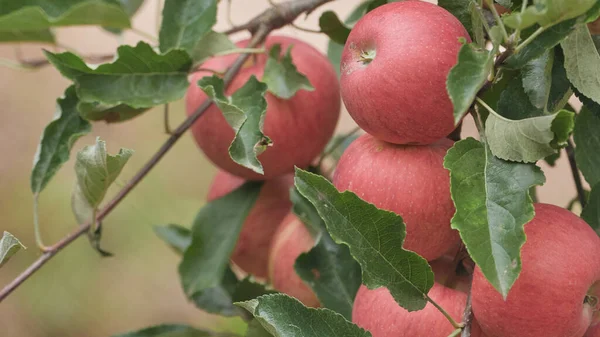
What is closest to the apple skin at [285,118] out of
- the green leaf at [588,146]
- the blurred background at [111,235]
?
the green leaf at [588,146]

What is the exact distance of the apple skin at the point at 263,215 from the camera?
2.25 feet

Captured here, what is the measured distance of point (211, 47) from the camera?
0.55 m

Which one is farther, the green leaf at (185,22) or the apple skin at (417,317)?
the green leaf at (185,22)

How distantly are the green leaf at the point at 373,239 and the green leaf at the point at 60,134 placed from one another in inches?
9.6

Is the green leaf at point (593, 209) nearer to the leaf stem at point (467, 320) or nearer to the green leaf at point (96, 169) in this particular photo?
the leaf stem at point (467, 320)

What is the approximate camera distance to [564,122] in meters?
0.34

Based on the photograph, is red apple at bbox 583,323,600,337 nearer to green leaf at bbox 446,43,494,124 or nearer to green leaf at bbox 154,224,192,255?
green leaf at bbox 446,43,494,124

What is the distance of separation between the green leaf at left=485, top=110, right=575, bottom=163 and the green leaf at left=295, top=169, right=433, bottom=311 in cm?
7

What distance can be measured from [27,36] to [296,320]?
402 mm

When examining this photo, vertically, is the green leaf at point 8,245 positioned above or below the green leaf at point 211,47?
below

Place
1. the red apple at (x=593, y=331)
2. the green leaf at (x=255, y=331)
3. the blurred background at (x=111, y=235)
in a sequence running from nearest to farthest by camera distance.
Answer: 1. the red apple at (x=593, y=331)
2. the green leaf at (x=255, y=331)
3. the blurred background at (x=111, y=235)

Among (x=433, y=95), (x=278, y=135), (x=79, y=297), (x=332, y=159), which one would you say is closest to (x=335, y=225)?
(x=433, y=95)

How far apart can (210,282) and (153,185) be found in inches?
44.5

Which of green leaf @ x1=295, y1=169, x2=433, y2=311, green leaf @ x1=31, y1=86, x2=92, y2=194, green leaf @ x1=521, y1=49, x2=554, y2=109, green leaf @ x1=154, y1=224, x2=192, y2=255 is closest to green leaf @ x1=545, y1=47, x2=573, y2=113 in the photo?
green leaf @ x1=521, y1=49, x2=554, y2=109
